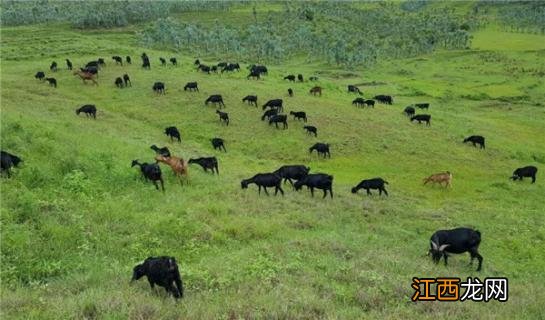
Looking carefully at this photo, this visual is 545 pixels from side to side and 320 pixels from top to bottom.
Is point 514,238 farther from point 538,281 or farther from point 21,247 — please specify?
point 21,247

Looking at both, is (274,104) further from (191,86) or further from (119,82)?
(119,82)

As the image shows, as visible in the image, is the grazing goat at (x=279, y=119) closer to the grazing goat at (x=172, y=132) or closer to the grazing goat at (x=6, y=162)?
the grazing goat at (x=172, y=132)

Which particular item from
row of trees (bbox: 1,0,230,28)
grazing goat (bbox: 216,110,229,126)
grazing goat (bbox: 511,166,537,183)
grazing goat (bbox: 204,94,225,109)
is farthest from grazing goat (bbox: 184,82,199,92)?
row of trees (bbox: 1,0,230,28)

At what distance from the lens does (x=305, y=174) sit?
1070 inches

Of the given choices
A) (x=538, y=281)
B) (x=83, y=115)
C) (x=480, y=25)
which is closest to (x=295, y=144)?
(x=83, y=115)

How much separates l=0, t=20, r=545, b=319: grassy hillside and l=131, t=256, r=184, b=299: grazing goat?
35 centimetres

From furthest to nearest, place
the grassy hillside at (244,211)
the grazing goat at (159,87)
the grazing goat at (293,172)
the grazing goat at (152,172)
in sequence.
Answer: the grazing goat at (159,87) < the grazing goat at (293,172) < the grazing goat at (152,172) < the grassy hillside at (244,211)

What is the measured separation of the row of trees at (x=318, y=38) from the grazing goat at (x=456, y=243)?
90596 millimetres

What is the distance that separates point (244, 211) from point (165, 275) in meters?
8.95

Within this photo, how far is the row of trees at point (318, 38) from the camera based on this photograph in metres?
115

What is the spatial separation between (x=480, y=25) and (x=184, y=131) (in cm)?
18025

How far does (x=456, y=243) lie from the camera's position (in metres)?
17.9

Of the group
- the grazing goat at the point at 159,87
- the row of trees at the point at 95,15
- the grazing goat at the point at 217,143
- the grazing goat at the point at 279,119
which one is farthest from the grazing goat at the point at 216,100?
the row of trees at the point at 95,15

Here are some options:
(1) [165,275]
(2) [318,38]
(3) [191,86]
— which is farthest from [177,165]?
(2) [318,38]
